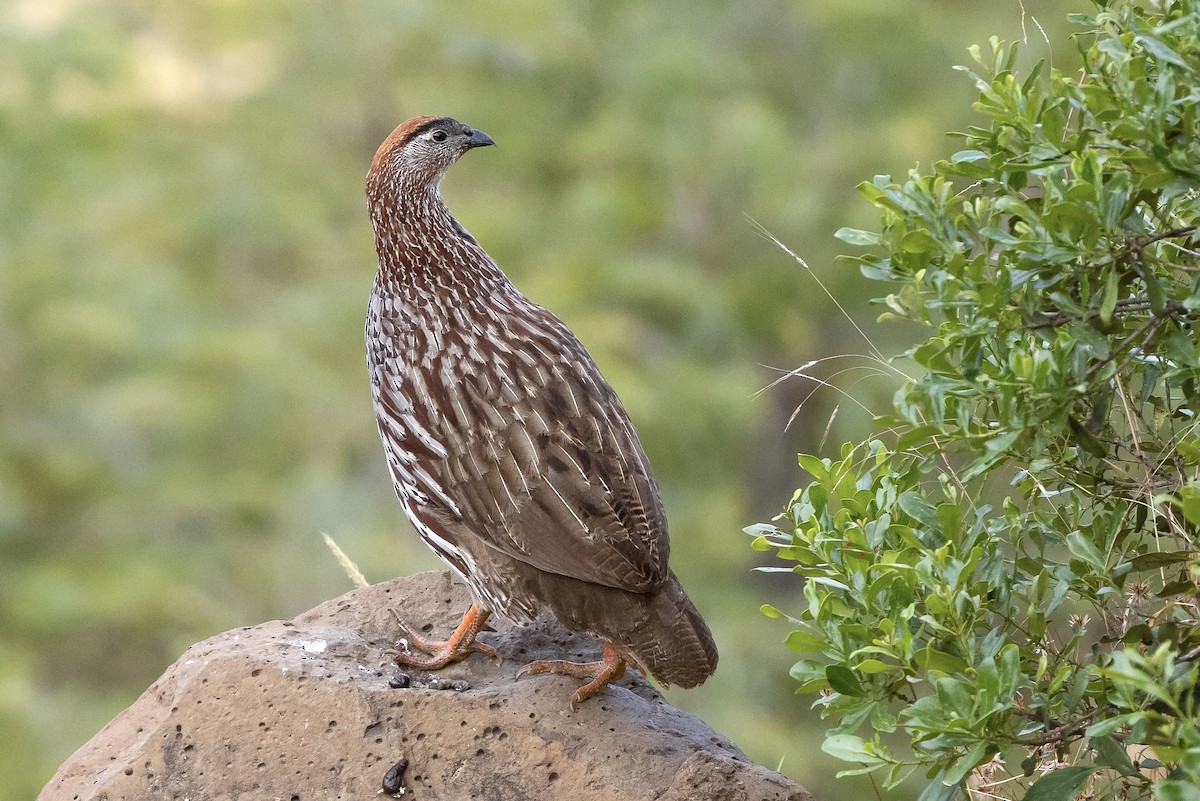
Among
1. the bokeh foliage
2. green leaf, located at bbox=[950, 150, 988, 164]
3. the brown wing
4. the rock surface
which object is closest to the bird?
the brown wing

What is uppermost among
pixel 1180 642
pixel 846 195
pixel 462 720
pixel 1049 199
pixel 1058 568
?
pixel 846 195

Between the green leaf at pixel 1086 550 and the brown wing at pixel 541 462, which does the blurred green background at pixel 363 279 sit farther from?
the green leaf at pixel 1086 550

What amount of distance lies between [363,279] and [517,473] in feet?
29.8

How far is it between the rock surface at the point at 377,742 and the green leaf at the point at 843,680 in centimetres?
74

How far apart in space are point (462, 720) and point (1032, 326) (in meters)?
1.83

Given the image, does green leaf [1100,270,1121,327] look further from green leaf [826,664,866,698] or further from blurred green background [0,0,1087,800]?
blurred green background [0,0,1087,800]

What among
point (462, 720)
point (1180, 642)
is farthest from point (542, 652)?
point (1180, 642)

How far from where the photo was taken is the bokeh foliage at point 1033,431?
98.4 inches

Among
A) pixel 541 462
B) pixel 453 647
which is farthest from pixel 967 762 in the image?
pixel 453 647

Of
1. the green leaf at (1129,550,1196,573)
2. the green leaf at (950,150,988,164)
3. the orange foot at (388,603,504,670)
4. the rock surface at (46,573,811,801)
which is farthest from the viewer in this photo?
the orange foot at (388,603,504,670)

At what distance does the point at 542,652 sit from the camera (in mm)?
4137

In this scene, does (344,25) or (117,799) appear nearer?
(117,799)

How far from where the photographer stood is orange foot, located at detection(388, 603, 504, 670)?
13.1 feet

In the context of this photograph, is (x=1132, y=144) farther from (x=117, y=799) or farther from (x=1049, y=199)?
(x=117, y=799)
